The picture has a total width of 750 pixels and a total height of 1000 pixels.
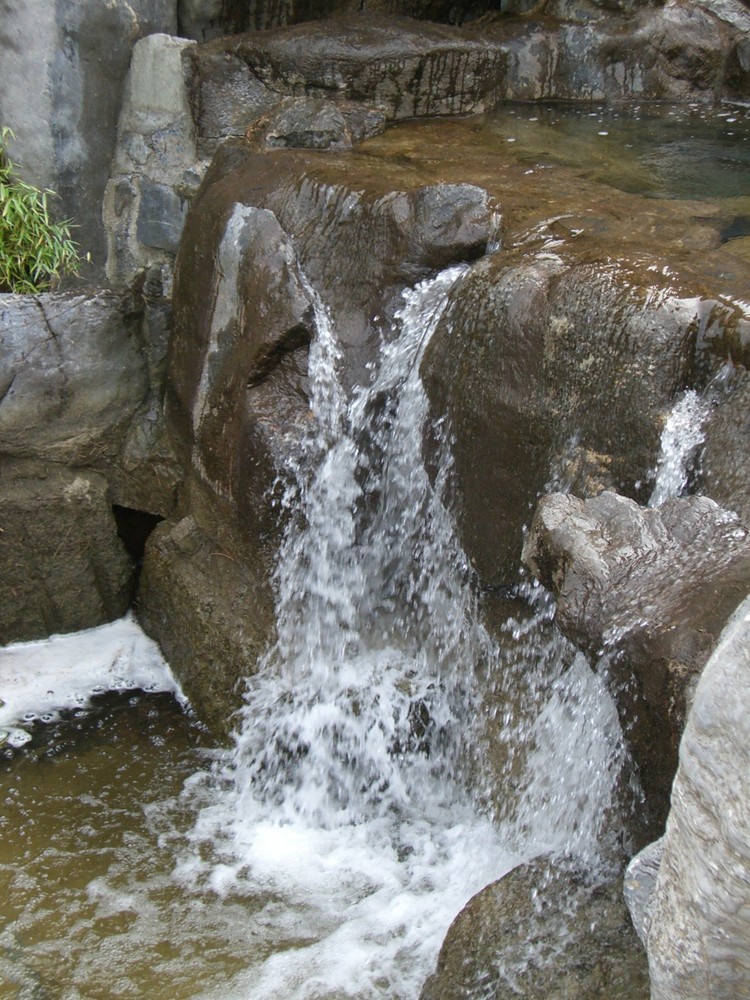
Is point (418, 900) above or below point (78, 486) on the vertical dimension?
below

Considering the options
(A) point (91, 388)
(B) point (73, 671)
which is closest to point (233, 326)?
(A) point (91, 388)

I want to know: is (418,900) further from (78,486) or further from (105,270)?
(105,270)

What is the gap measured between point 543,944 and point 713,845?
1144 millimetres

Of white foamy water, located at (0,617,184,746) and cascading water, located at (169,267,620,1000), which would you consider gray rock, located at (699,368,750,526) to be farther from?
white foamy water, located at (0,617,184,746)

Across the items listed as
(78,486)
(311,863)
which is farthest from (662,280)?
(78,486)

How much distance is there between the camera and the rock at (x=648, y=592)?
7.47ft

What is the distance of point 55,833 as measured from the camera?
363 centimetres

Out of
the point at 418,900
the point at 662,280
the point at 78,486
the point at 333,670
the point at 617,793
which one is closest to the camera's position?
the point at 617,793

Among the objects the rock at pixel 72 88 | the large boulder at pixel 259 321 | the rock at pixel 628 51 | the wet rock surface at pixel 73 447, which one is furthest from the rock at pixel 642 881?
the rock at pixel 628 51

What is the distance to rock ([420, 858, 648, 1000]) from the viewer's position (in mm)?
2482

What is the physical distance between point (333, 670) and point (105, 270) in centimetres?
230

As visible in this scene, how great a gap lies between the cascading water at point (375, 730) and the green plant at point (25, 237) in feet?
5.17

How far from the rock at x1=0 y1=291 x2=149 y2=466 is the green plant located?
0.97 feet

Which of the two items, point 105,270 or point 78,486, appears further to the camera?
point 105,270
